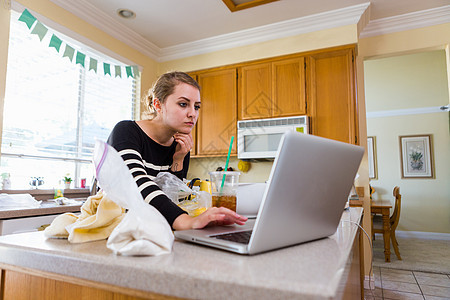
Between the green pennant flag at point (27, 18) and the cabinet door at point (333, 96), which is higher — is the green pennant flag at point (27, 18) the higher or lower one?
the higher one

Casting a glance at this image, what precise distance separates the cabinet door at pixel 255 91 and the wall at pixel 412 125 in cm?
372

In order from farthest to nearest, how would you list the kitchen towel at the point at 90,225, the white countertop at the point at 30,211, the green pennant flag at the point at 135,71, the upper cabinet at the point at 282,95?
the green pennant flag at the point at 135,71
the upper cabinet at the point at 282,95
the white countertop at the point at 30,211
the kitchen towel at the point at 90,225

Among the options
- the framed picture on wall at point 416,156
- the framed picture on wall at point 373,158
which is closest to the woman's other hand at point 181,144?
the framed picture on wall at point 373,158

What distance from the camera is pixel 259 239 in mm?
551

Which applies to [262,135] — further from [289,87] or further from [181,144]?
[181,144]

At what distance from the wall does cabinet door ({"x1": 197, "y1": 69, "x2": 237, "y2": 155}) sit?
3.89 meters

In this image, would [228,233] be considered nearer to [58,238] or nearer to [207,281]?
[207,281]

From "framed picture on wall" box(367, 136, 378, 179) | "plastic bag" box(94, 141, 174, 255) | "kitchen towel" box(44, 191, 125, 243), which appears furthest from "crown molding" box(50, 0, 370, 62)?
"framed picture on wall" box(367, 136, 378, 179)

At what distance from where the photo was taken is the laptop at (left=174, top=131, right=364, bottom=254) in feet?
1.77

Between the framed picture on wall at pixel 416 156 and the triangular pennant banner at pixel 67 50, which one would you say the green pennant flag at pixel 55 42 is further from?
the framed picture on wall at pixel 416 156

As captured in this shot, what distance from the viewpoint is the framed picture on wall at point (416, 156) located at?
5891 mm

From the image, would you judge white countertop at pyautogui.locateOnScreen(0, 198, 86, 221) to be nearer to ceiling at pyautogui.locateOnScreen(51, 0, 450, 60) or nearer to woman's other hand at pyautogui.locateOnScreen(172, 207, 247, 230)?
woman's other hand at pyautogui.locateOnScreen(172, 207, 247, 230)

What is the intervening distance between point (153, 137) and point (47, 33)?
2.09m

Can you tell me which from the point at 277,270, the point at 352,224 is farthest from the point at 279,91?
the point at 277,270
